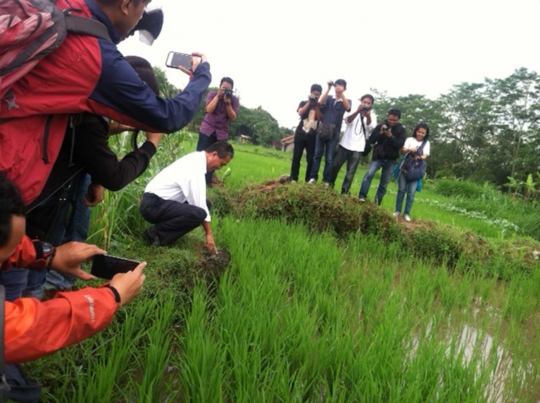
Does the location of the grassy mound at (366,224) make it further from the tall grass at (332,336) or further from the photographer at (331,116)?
the tall grass at (332,336)

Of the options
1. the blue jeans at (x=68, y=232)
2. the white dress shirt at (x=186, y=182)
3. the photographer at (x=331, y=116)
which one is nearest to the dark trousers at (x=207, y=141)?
the photographer at (x=331, y=116)

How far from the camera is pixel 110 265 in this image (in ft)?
3.92

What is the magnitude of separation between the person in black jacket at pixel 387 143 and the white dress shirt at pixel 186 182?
2.38 meters

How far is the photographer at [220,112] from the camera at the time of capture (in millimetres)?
4098

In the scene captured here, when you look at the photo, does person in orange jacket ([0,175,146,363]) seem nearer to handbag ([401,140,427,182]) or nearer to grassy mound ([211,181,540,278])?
grassy mound ([211,181,540,278])

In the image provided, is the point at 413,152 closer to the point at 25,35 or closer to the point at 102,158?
the point at 102,158

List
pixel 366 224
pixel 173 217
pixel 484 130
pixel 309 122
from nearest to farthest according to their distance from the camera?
1. pixel 173 217
2. pixel 366 224
3. pixel 309 122
4. pixel 484 130

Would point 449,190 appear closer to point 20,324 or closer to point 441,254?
point 441,254

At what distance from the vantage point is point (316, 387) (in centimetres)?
132

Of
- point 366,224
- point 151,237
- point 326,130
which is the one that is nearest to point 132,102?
point 151,237

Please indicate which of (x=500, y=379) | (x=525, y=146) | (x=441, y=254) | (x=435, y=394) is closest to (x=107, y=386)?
(x=435, y=394)

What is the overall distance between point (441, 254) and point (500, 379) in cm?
201

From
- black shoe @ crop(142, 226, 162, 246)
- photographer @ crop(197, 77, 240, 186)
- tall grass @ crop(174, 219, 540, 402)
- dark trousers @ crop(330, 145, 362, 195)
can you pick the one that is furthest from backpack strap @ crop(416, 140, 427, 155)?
black shoe @ crop(142, 226, 162, 246)

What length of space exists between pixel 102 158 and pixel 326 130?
3238 mm
